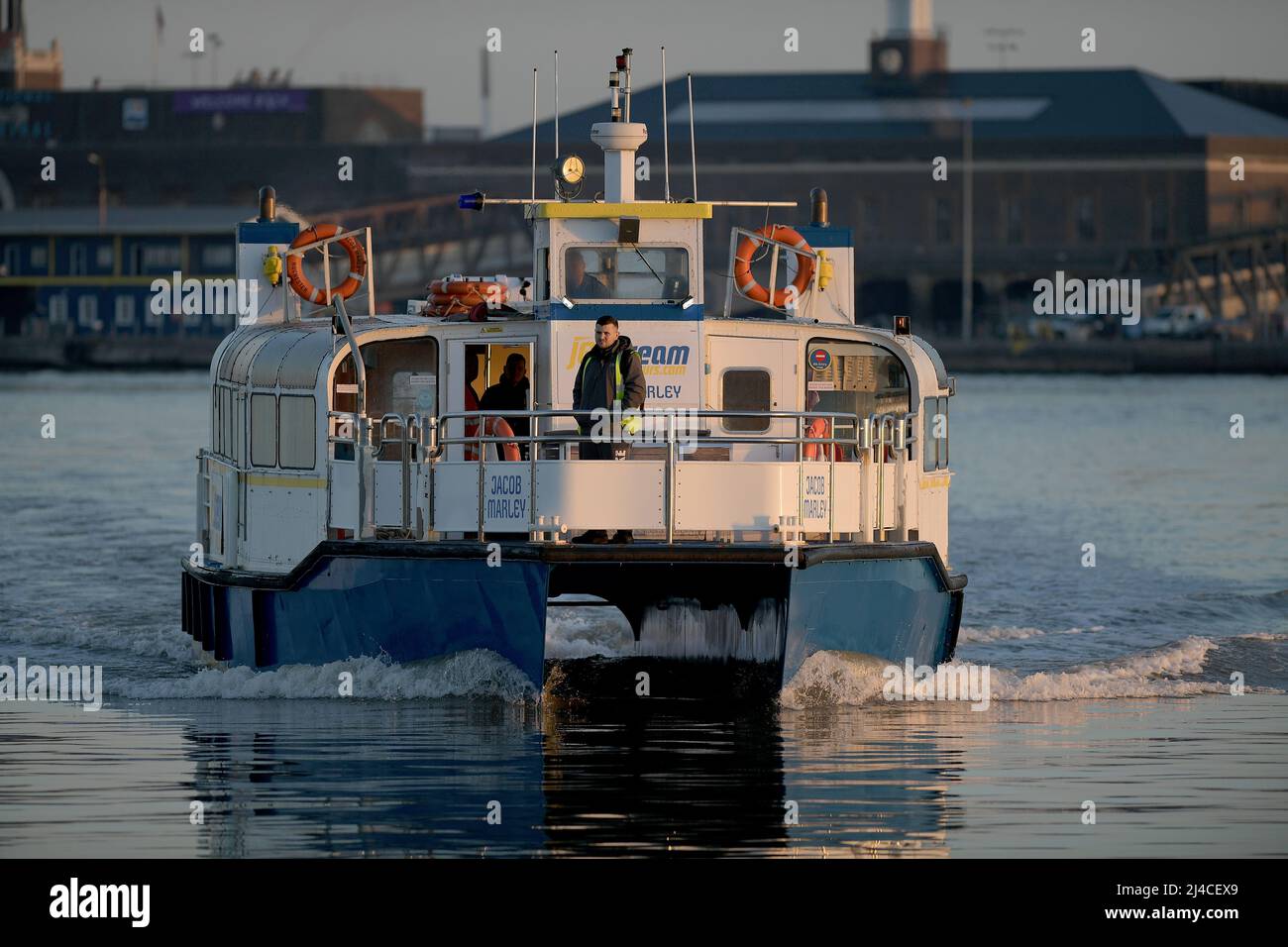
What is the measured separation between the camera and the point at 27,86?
490 ft

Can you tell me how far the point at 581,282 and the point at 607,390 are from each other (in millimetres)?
2384

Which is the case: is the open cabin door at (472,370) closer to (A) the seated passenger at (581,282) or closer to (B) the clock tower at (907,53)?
(A) the seated passenger at (581,282)

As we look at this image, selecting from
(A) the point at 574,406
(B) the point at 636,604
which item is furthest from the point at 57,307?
(A) the point at 574,406

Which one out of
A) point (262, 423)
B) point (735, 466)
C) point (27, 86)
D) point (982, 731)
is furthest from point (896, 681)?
point (27, 86)

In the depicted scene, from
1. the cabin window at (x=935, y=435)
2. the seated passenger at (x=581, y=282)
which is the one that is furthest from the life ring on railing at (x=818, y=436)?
the seated passenger at (x=581, y=282)

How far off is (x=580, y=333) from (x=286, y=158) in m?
118

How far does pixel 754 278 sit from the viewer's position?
22109 mm

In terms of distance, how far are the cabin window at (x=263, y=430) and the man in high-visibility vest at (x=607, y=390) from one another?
3068 millimetres

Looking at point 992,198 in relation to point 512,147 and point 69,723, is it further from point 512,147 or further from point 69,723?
point 69,723

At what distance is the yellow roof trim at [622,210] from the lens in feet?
70.1

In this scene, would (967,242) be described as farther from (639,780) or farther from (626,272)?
(639,780)

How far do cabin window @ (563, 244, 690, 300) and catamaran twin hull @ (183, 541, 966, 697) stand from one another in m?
2.56
